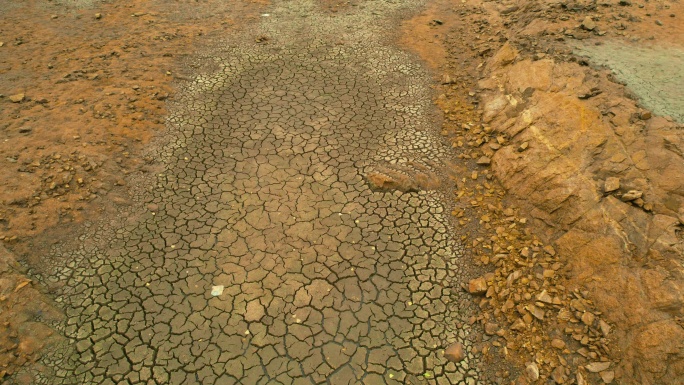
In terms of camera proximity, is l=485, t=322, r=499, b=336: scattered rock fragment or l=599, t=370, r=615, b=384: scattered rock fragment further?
l=485, t=322, r=499, b=336: scattered rock fragment

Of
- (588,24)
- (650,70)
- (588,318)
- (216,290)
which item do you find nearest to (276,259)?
(216,290)

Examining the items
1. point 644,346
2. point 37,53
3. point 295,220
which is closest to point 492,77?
point 295,220

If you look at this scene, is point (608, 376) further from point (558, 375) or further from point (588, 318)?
point (588, 318)

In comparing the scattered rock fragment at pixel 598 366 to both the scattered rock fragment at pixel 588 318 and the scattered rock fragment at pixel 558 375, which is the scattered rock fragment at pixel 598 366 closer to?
the scattered rock fragment at pixel 558 375

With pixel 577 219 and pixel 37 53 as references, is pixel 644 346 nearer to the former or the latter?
pixel 577 219

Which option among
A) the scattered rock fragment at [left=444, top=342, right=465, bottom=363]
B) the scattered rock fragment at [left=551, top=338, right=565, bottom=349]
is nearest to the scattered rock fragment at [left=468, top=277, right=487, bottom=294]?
the scattered rock fragment at [left=444, top=342, right=465, bottom=363]

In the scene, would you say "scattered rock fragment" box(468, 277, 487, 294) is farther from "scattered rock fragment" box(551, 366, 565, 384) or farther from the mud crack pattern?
"scattered rock fragment" box(551, 366, 565, 384)
